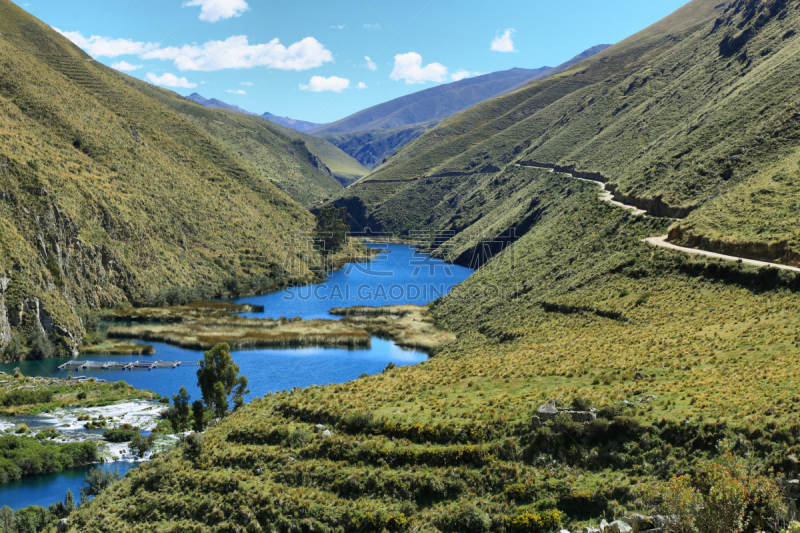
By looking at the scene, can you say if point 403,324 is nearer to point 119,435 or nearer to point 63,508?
point 119,435

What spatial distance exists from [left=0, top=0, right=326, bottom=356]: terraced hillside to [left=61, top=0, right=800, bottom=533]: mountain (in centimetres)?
4680

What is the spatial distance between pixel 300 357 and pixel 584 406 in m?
41.3

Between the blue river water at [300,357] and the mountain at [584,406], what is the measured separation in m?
10.1

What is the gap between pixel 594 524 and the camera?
1583 cm

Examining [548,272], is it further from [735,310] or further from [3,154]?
[3,154]

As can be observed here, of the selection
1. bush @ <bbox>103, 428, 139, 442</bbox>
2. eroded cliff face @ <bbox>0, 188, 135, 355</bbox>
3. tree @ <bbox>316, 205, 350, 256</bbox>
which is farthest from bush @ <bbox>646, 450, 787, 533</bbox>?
tree @ <bbox>316, 205, 350, 256</bbox>

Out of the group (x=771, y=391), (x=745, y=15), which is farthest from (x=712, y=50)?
(x=771, y=391)

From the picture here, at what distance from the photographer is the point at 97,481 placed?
→ 101 ft

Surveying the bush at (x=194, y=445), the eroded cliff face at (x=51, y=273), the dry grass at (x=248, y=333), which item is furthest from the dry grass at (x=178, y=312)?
the bush at (x=194, y=445)

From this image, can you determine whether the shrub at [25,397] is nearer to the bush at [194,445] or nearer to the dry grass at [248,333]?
the dry grass at [248,333]

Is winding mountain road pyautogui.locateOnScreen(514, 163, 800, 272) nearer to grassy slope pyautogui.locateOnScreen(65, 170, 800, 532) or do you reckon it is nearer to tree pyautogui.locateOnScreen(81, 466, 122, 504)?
grassy slope pyautogui.locateOnScreen(65, 170, 800, 532)

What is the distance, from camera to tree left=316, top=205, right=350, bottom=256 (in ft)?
443

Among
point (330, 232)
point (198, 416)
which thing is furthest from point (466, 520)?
point (330, 232)

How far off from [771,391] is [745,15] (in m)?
104
